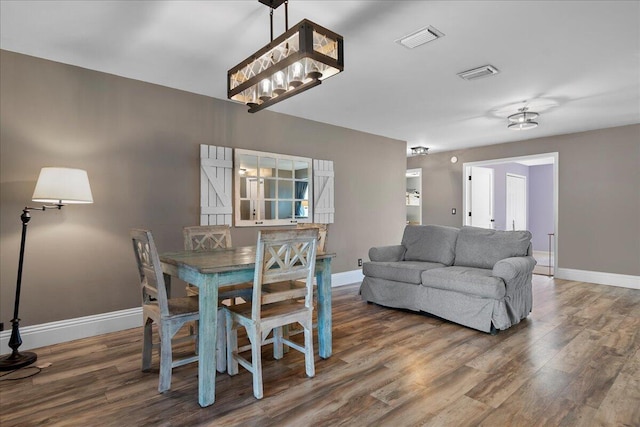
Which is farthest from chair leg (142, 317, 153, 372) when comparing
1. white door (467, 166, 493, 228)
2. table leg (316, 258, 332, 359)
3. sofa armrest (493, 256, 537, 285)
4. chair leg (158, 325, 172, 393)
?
white door (467, 166, 493, 228)

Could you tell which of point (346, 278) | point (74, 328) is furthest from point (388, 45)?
point (74, 328)

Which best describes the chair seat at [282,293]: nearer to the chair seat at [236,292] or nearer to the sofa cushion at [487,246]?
the chair seat at [236,292]

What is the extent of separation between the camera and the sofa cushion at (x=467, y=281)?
3.13 metres

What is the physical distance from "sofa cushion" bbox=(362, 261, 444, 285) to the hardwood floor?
2.06 feet

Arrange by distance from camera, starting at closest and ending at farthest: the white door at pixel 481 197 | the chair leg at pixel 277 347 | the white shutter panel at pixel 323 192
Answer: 1. the chair leg at pixel 277 347
2. the white shutter panel at pixel 323 192
3. the white door at pixel 481 197

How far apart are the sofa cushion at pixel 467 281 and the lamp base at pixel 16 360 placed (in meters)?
3.54

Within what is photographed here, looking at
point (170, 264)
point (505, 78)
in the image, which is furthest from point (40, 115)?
point (505, 78)

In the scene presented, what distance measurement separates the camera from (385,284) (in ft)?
13.1

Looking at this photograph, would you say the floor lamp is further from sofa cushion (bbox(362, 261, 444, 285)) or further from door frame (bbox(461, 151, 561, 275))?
door frame (bbox(461, 151, 561, 275))

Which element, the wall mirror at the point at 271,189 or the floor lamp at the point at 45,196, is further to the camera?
the wall mirror at the point at 271,189

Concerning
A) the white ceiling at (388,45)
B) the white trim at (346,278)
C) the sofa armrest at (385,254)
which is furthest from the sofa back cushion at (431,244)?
the white ceiling at (388,45)

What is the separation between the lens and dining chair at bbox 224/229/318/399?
2.07 meters

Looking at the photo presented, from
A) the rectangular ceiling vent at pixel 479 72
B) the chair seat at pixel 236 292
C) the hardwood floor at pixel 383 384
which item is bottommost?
the hardwood floor at pixel 383 384

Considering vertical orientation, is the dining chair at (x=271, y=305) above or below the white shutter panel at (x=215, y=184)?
below
